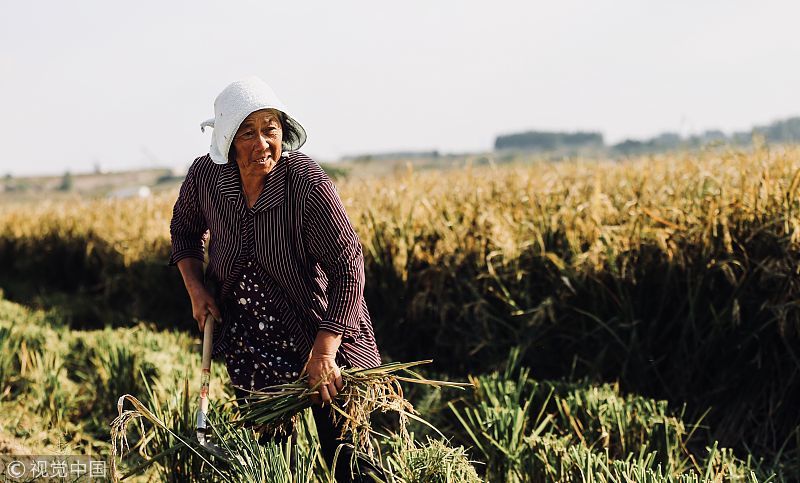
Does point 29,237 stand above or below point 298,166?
below

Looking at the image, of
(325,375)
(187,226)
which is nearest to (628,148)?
(187,226)

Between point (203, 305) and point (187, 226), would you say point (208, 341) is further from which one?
point (187, 226)

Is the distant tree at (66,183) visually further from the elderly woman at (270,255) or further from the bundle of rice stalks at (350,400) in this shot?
the bundle of rice stalks at (350,400)

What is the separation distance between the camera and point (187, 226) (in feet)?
8.57

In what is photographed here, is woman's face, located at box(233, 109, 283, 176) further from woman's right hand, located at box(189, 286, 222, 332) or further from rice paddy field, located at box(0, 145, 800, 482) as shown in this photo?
rice paddy field, located at box(0, 145, 800, 482)

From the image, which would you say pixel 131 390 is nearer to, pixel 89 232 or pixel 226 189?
pixel 226 189

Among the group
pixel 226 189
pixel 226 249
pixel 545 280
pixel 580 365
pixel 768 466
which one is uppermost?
pixel 226 189

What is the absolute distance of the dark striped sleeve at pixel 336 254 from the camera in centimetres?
226

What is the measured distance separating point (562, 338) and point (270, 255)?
7.46 ft

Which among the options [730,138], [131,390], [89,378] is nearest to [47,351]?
[89,378]

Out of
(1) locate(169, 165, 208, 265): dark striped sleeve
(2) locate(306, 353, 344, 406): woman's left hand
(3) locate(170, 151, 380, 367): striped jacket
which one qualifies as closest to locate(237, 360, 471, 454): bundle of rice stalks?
(2) locate(306, 353, 344, 406): woman's left hand

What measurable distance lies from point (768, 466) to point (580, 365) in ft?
3.37

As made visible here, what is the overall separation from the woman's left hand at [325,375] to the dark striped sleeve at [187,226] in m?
0.64

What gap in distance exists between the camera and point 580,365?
413 centimetres
